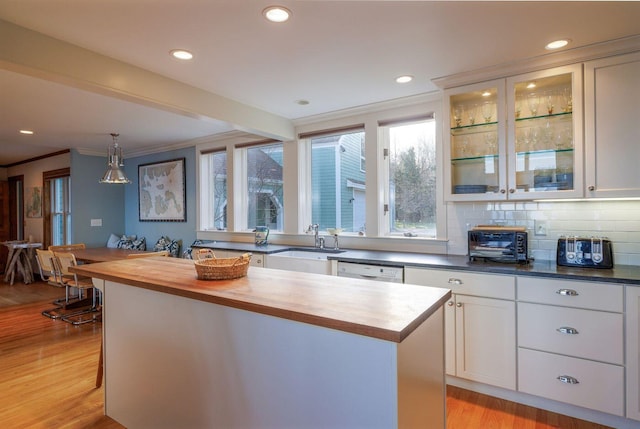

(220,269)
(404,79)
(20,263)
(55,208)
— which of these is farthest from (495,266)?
(20,263)

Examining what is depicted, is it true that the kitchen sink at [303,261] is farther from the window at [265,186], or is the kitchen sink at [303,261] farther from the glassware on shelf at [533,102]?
the glassware on shelf at [533,102]

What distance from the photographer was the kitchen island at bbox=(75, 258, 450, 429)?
118 centimetres

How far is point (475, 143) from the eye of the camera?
276 centimetres

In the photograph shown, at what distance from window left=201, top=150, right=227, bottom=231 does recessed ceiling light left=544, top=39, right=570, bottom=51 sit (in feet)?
12.7

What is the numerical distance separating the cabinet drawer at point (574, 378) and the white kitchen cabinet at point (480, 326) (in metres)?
0.09

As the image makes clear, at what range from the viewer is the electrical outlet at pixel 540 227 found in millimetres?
2646

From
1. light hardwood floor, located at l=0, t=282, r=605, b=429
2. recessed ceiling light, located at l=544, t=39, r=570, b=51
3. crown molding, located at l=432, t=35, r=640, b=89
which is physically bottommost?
light hardwood floor, located at l=0, t=282, r=605, b=429

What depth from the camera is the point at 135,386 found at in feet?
6.43

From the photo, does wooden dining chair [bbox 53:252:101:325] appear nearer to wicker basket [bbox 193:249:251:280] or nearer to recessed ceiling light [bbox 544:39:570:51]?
wicker basket [bbox 193:249:251:280]

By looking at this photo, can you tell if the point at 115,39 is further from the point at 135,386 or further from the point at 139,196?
the point at 139,196

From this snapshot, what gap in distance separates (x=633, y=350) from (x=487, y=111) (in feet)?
5.85

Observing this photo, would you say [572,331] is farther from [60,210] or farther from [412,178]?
[60,210]

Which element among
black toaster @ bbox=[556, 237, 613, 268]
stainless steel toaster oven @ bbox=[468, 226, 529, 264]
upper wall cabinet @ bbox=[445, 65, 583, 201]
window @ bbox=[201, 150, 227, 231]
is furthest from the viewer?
window @ bbox=[201, 150, 227, 231]

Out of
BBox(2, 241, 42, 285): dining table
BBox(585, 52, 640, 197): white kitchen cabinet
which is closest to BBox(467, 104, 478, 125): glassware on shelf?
BBox(585, 52, 640, 197): white kitchen cabinet
